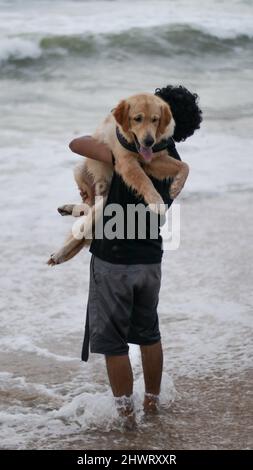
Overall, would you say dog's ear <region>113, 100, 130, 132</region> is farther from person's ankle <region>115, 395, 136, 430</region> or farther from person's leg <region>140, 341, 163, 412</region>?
person's ankle <region>115, 395, 136, 430</region>

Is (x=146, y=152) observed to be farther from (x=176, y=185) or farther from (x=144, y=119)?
(x=176, y=185)

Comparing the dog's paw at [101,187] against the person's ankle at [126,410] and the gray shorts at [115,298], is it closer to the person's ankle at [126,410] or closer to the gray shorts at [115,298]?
the gray shorts at [115,298]

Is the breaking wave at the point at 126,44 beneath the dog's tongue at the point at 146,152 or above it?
above

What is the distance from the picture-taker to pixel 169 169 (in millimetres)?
4047

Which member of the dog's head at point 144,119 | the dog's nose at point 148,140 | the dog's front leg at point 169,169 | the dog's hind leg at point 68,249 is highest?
the dog's head at point 144,119

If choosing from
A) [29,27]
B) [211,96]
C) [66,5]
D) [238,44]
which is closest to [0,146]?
[211,96]

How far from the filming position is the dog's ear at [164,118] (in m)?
3.91

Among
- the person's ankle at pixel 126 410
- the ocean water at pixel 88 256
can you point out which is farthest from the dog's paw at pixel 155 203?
the ocean water at pixel 88 256

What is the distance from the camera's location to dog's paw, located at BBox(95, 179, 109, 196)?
4.16m

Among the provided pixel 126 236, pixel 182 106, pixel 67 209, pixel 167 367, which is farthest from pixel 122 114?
pixel 167 367

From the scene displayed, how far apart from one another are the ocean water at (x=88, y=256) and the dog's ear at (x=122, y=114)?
1293 mm

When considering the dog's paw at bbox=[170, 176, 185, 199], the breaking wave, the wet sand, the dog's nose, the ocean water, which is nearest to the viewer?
the dog's nose

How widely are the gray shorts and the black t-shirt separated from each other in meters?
0.03

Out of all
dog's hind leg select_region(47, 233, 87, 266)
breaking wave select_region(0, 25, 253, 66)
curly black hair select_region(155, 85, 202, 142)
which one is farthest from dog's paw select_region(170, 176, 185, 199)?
breaking wave select_region(0, 25, 253, 66)
